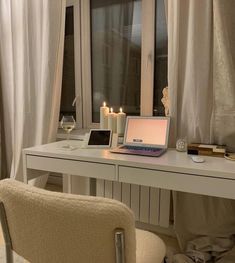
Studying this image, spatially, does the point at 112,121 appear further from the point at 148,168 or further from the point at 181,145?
the point at 148,168

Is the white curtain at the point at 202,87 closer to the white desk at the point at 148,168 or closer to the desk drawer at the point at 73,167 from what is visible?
the white desk at the point at 148,168

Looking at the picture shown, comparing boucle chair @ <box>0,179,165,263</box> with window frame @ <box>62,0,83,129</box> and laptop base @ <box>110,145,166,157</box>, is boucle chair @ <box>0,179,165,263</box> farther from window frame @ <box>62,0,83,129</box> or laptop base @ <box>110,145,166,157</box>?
window frame @ <box>62,0,83,129</box>

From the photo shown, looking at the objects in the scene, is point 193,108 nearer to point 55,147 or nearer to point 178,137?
point 178,137

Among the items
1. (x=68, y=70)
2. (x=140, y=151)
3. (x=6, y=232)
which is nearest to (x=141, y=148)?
(x=140, y=151)

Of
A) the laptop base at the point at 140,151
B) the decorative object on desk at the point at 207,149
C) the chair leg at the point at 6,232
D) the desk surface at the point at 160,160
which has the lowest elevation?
the chair leg at the point at 6,232

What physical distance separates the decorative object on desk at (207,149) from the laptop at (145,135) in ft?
0.56

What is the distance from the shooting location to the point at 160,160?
138 cm

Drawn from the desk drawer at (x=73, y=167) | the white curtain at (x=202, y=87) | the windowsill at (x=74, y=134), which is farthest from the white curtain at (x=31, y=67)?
the white curtain at (x=202, y=87)

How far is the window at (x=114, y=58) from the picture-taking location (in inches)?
80.3

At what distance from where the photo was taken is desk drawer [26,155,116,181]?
4.71 feet

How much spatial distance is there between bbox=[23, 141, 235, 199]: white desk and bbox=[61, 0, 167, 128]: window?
28.7 inches

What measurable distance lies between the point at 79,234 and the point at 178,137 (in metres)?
1.14

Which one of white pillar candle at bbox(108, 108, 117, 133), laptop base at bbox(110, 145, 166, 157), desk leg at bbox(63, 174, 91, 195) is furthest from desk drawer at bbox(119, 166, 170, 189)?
desk leg at bbox(63, 174, 91, 195)

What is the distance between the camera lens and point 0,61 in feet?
7.91
